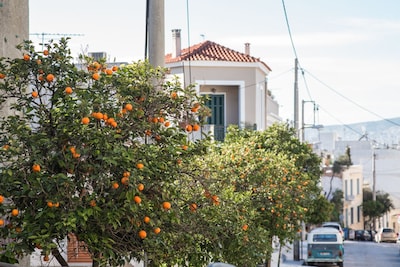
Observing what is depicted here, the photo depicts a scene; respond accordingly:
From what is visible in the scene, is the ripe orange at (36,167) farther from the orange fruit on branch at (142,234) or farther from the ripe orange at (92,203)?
the orange fruit on branch at (142,234)

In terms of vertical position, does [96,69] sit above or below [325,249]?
above

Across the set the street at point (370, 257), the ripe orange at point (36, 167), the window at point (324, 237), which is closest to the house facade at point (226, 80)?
the window at point (324, 237)

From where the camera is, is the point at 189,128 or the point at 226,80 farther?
the point at 226,80

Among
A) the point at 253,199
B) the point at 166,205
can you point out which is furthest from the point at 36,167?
the point at 253,199

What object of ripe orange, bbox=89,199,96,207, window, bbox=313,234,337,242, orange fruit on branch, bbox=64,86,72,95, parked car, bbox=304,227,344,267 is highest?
orange fruit on branch, bbox=64,86,72,95

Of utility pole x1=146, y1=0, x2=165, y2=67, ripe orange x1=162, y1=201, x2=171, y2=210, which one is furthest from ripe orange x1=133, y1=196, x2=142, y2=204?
utility pole x1=146, y1=0, x2=165, y2=67

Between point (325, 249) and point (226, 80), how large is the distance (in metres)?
10.9

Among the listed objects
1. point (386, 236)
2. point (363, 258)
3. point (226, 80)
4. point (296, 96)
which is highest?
point (226, 80)

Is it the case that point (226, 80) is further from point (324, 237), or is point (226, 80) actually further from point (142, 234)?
point (142, 234)

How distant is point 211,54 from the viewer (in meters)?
49.3

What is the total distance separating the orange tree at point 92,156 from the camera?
8422mm

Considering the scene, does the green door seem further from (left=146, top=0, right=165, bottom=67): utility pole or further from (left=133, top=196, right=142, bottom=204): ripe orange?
(left=133, top=196, right=142, bottom=204): ripe orange

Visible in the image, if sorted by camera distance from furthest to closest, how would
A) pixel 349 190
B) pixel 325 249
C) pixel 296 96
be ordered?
1. pixel 349 190
2. pixel 296 96
3. pixel 325 249

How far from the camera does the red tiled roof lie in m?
48.3
